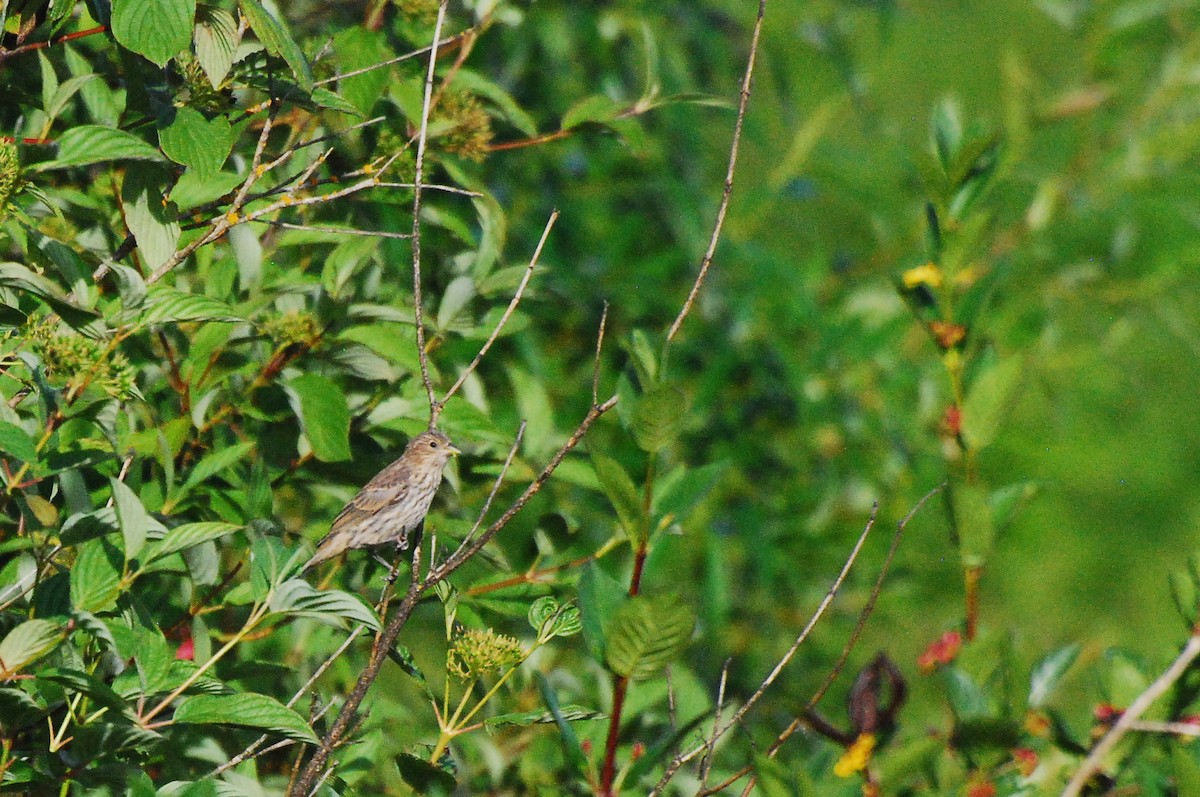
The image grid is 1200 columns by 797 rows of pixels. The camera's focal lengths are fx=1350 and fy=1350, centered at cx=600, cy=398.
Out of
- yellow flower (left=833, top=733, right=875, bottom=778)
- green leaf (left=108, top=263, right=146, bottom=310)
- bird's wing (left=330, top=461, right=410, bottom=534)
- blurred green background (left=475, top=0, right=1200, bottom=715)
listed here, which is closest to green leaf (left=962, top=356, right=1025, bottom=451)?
yellow flower (left=833, top=733, right=875, bottom=778)

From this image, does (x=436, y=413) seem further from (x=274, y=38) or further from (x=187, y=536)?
(x=274, y=38)

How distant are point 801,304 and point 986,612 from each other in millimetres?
4843

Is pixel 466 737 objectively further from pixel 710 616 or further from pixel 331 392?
pixel 710 616

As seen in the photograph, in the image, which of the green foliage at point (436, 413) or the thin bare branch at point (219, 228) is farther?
the thin bare branch at point (219, 228)

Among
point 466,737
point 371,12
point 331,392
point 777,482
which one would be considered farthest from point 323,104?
point 777,482

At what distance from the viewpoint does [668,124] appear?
4898mm

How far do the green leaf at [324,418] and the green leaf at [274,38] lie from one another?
56 cm

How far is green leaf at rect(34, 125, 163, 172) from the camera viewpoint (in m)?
2.03

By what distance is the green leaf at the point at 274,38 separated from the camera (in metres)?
1.97

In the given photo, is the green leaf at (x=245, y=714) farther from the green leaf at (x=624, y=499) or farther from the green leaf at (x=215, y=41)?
the green leaf at (x=215, y=41)

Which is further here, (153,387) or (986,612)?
(986,612)

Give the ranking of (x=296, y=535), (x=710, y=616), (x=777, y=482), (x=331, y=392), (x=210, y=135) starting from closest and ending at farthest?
1. (x=210, y=135)
2. (x=331, y=392)
3. (x=296, y=535)
4. (x=710, y=616)
5. (x=777, y=482)

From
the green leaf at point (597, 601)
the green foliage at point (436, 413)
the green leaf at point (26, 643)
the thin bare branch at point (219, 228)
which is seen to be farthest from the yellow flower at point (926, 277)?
the green leaf at point (26, 643)

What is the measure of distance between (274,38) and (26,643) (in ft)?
3.04
